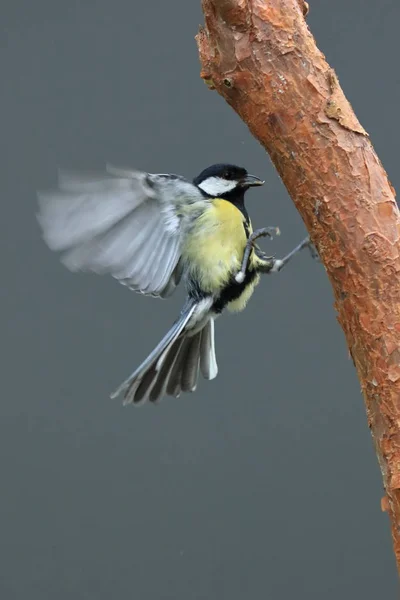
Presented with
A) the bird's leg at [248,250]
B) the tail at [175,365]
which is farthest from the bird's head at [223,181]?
the tail at [175,365]

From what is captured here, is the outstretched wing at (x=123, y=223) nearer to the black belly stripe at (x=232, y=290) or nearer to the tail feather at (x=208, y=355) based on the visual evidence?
the black belly stripe at (x=232, y=290)

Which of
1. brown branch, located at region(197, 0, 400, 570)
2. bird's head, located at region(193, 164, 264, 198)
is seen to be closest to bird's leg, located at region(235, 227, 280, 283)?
bird's head, located at region(193, 164, 264, 198)

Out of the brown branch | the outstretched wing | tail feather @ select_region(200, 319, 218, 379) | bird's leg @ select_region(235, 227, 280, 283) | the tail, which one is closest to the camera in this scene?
the brown branch

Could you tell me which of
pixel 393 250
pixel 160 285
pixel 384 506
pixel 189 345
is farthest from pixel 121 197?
pixel 384 506

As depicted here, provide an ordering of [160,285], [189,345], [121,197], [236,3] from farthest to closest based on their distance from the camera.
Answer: [189,345] < [160,285] < [121,197] < [236,3]

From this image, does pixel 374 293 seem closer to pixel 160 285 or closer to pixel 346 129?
pixel 346 129

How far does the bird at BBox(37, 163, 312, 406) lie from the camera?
1892 mm

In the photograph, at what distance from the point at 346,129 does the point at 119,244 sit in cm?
65

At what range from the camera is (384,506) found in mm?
1501

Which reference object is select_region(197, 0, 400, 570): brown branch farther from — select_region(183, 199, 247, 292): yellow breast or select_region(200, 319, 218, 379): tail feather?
select_region(200, 319, 218, 379): tail feather

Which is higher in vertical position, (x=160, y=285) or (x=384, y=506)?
(x=160, y=285)

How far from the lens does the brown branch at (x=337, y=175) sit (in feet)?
4.80

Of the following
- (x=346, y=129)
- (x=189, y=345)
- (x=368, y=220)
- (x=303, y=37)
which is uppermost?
(x=303, y=37)

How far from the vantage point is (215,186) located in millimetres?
2121
